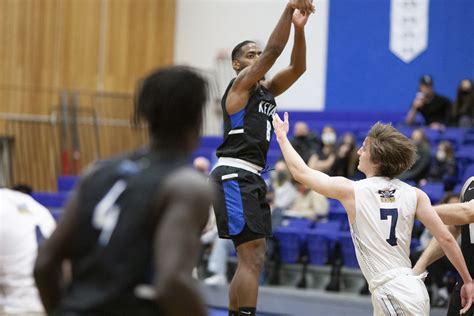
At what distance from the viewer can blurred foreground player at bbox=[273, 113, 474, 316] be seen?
442 cm

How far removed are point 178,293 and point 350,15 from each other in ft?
47.8

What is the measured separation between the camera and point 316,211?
11648 millimetres

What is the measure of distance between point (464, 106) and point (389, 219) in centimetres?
921

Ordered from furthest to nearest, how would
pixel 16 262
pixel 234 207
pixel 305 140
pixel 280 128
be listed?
1. pixel 305 140
2. pixel 234 207
3. pixel 280 128
4. pixel 16 262

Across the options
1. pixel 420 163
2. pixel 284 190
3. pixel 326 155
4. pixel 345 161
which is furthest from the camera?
pixel 326 155

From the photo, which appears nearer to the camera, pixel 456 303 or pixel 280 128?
pixel 280 128

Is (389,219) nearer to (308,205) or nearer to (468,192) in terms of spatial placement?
(468,192)

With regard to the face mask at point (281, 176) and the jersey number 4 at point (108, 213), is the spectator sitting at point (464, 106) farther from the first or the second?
the jersey number 4 at point (108, 213)

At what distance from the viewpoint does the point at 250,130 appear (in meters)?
5.43

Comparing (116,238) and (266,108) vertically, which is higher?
(266,108)

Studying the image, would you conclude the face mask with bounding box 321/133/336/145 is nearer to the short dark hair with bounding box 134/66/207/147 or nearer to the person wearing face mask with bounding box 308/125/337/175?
the person wearing face mask with bounding box 308/125/337/175

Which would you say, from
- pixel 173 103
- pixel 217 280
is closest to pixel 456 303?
pixel 173 103

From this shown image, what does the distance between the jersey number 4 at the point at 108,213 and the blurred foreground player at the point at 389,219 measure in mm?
2291

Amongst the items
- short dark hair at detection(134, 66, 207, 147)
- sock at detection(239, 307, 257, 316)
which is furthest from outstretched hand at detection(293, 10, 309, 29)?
short dark hair at detection(134, 66, 207, 147)
